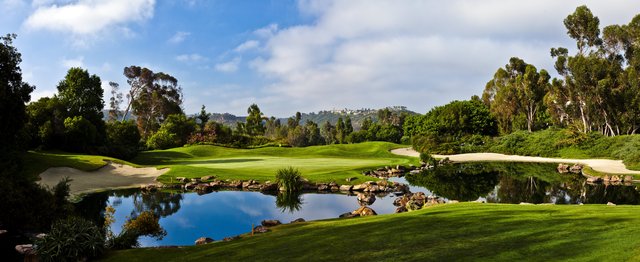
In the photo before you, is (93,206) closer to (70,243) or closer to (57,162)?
(70,243)

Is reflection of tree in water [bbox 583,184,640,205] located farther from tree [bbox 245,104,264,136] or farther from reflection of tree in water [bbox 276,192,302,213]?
tree [bbox 245,104,264,136]

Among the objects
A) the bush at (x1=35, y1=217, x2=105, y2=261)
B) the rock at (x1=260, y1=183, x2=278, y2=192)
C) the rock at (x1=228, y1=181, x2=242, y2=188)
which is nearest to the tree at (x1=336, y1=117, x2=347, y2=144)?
the rock at (x1=228, y1=181, x2=242, y2=188)

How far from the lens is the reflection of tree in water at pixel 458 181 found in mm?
26984

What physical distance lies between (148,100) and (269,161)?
59173mm

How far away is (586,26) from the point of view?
6456cm

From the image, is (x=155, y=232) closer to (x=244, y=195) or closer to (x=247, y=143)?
(x=244, y=195)

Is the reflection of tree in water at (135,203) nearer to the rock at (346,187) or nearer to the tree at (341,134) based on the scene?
the rock at (346,187)

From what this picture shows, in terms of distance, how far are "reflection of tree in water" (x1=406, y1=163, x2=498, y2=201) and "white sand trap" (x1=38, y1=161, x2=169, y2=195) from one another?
71.8ft

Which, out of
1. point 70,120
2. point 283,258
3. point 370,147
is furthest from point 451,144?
point 283,258

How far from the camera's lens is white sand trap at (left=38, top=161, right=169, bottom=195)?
2894 centimetres

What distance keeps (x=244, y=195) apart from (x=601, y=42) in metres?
66.2

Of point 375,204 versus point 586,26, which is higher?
point 586,26

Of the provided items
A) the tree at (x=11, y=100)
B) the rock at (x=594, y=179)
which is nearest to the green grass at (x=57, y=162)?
the tree at (x=11, y=100)

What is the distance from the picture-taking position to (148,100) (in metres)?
92.7
